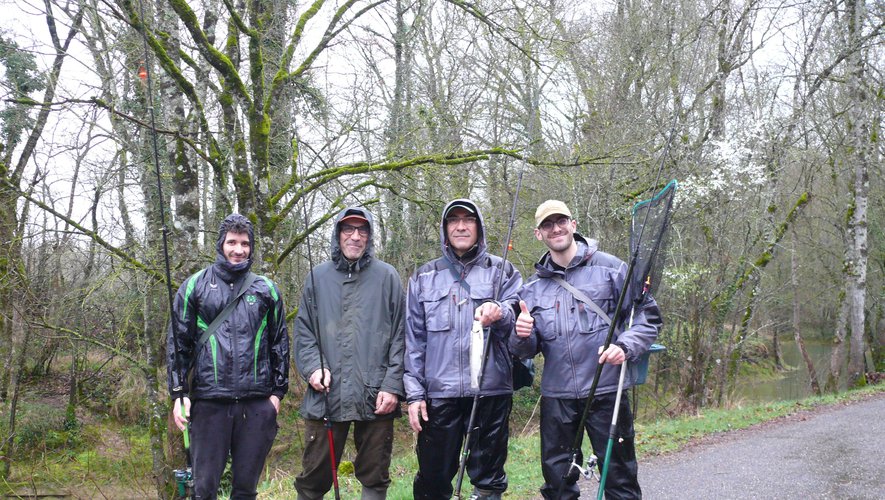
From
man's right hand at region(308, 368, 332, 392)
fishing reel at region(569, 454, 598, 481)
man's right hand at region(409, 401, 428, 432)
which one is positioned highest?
man's right hand at region(308, 368, 332, 392)

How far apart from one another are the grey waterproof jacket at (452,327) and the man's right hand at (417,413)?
0.12ft

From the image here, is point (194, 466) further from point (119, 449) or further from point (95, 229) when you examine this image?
point (119, 449)

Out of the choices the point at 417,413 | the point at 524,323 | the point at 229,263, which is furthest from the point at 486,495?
the point at 229,263

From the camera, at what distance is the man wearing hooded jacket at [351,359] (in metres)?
3.79

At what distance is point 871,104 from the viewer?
688 inches

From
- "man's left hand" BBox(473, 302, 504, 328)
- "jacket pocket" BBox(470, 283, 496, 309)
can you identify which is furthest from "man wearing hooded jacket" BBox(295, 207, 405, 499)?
"man's left hand" BBox(473, 302, 504, 328)

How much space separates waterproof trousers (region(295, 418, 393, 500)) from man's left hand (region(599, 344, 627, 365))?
1365mm

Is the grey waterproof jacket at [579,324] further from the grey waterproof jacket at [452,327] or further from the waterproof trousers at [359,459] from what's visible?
the waterproof trousers at [359,459]

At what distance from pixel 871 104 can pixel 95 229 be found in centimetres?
1863

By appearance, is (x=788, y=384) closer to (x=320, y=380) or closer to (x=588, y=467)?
(x=588, y=467)

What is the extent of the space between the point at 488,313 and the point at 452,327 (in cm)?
35

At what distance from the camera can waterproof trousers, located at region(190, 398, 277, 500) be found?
12.0 feet

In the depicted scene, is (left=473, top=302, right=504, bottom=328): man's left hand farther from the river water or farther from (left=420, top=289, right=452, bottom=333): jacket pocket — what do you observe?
the river water

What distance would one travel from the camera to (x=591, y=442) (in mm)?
3545
